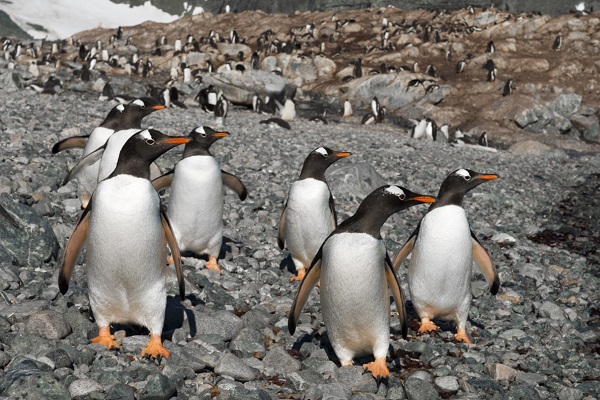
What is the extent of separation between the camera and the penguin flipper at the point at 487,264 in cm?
677

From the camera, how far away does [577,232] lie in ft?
40.9

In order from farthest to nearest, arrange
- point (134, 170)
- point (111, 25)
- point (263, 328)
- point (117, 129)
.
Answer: point (111, 25)
point (117, 129)
point (263, 328)
point (134, 170)

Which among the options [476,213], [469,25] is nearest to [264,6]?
[469,25]

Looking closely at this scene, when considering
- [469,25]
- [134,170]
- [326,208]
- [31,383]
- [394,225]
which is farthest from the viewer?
[469,25]

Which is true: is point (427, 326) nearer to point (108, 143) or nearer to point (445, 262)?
point (445, 262)

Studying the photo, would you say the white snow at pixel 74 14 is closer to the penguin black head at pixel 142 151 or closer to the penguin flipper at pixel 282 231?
the penguin flipper at pixel 282 231

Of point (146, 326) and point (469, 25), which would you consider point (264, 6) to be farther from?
point (146, 326)

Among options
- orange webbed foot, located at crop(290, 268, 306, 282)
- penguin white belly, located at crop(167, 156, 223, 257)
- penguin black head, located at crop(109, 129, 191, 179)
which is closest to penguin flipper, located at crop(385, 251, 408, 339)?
penguin black head, located at crop(109, 129, 191, 179)

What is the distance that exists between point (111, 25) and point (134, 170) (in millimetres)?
103227

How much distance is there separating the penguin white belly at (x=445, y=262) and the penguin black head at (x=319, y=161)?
4.30 feet

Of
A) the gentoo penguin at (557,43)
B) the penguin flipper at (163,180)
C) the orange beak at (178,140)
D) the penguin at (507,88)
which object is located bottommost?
the penguin at (507,88)

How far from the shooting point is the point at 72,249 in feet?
16.3

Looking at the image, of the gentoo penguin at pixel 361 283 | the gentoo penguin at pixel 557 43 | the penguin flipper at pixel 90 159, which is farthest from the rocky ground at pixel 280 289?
the gentoo penguin at pixel 557 43

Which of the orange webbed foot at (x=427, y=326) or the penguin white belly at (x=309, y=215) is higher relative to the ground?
the penguin white belly at (x=309, y=215)
